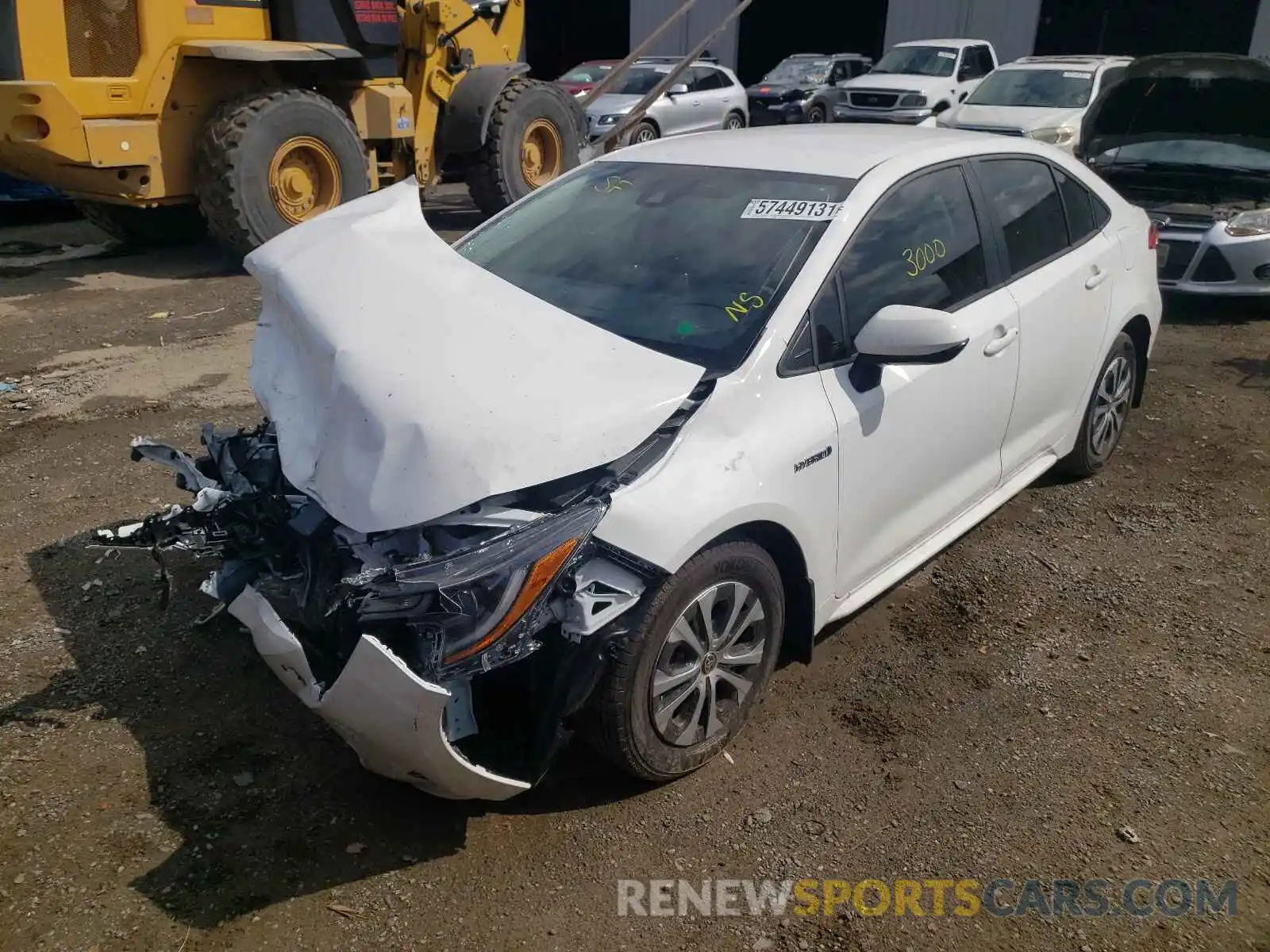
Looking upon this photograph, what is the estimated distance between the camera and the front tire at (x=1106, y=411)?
15.1 feet

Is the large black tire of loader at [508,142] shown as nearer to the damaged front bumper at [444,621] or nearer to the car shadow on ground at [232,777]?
the car shadow on ground at [232,777]

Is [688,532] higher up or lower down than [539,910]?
higher up

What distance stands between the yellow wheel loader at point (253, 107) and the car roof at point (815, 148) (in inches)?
217

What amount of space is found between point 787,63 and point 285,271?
66.7ft

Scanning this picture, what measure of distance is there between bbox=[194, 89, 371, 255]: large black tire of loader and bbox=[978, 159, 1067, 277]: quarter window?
647 cm

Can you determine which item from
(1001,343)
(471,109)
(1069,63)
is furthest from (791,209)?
(1069,63)

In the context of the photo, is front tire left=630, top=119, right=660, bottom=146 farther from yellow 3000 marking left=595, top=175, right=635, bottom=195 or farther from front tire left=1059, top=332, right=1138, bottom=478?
yellow 3000 marking left=595, top=175, right=635, bottom=195

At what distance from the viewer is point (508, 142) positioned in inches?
415

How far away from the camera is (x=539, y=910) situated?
8.28ft

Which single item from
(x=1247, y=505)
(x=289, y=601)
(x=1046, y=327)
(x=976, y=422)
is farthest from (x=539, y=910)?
(x=1247, y=505)

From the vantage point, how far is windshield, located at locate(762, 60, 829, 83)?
20.7 m

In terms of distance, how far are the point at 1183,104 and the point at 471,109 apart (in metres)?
6.43

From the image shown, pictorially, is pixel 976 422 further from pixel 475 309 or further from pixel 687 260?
pixel 475 309

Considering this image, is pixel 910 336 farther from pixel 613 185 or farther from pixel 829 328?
pixel 613 185
